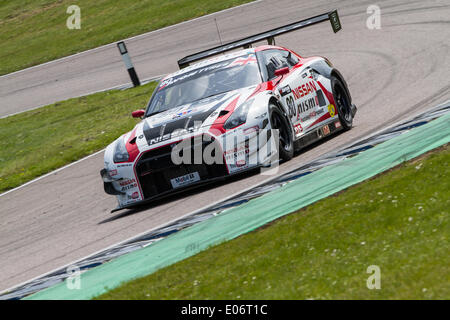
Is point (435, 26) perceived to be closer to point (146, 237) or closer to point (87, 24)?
point (146, 237)

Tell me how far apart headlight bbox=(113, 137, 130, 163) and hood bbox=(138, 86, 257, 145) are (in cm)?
28

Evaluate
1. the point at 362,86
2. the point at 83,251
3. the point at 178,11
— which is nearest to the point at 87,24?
the point at 178,11

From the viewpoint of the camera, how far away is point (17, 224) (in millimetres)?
10180

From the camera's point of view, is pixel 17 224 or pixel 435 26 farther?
pixel 435 26

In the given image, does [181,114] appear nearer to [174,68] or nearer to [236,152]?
[236,152]

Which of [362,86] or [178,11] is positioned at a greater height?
[178,11]

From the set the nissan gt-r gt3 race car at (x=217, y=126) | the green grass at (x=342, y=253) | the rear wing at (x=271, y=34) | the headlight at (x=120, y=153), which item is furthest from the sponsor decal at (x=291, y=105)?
the green grass at (x=342, y=253)

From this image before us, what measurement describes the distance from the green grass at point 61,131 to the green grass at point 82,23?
23.1 feet

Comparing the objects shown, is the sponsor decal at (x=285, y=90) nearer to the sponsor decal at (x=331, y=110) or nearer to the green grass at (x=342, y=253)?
the sponsor decal at (x=331, y=110)

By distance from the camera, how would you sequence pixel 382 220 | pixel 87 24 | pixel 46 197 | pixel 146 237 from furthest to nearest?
pixel 87 24, pixel 46 197, pixel 146 237, pixel 382 220

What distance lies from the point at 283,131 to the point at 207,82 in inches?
53.0

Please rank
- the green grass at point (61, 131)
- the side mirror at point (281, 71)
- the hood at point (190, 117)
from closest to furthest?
1. the hood at point (190, 117)
2. the side mirror at point (281, 71)
3. the green grass at point (61, 131)

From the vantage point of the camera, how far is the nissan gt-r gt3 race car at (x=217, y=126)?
28.3 feet
